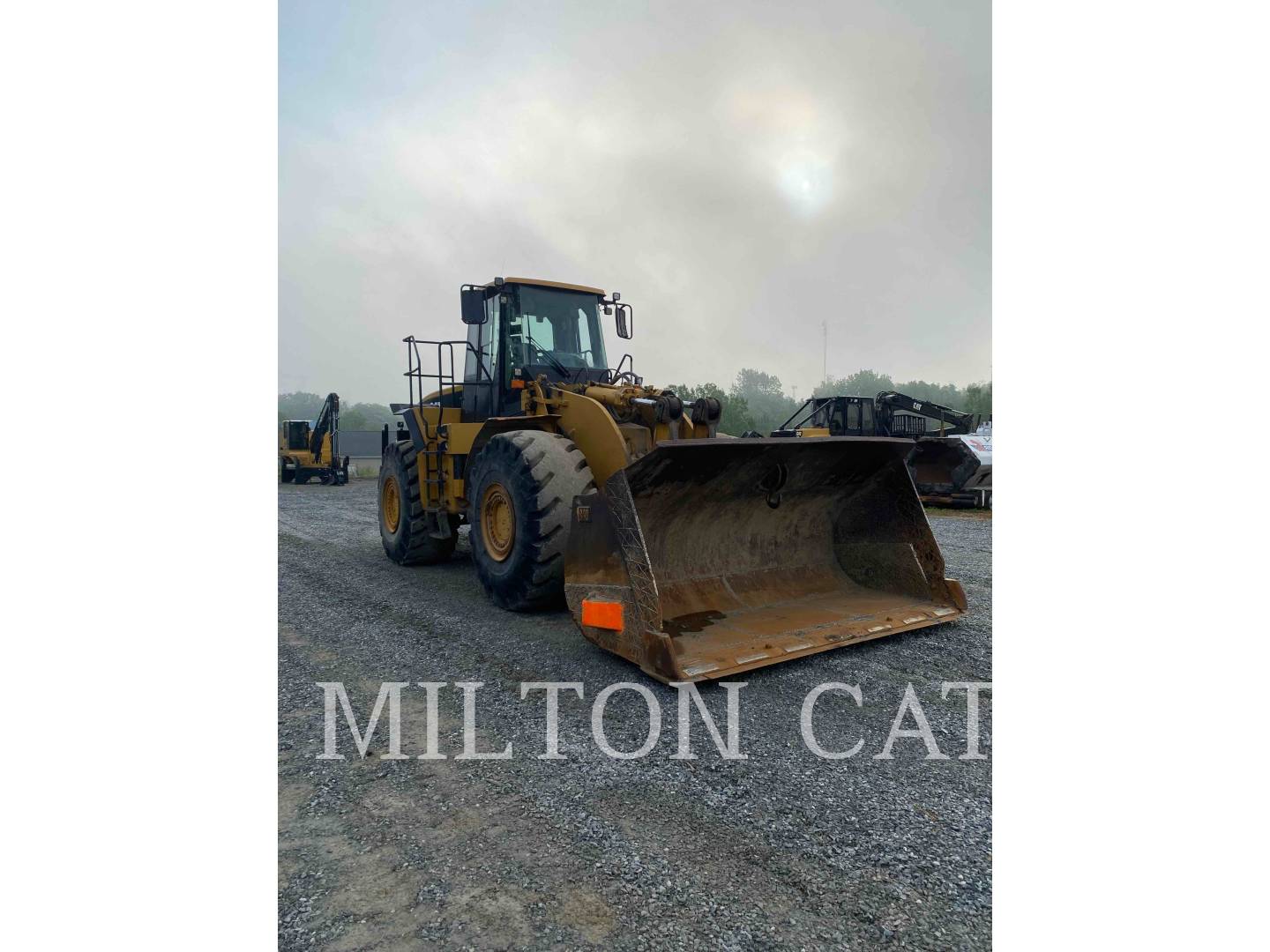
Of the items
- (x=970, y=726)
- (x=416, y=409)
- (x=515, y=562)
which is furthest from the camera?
(x=416, y=409)

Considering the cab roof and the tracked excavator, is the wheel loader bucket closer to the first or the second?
the cab roof

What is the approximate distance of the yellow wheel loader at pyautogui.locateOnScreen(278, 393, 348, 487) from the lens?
22.7 metres

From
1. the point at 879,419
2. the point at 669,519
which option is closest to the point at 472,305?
the point at 669,519

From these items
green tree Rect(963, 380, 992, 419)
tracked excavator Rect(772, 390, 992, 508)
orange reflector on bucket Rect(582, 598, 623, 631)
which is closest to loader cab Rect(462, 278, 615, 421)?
orange reflector on bucket Rect(582, 598, 623, 631)

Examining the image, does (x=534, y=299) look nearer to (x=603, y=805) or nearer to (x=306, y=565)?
(x=306, y=565)

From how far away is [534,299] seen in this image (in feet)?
21.6

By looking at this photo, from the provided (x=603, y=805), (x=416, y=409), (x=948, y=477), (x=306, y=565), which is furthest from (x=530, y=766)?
(x=948, y=477)

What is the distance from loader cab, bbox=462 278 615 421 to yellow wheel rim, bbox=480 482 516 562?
1109 mm

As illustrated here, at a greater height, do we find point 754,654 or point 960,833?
point 754,654

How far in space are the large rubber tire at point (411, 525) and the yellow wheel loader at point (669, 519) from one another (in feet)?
3.70

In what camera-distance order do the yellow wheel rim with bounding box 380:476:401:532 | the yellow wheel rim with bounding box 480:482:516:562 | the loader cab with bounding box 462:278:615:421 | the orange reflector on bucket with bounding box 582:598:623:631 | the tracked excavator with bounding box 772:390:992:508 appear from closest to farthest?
the orange reflector on bucket with bounding box 582:598:623:631
the yellow wheel rim with bounding box 480:482:516:562
the loader cab with bounding box 462:278:615:421
the yellow wheel rim with bounding box 380:476:401:532
the tracked excavator with bounding box 772:390:992:508

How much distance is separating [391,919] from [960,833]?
1820mm

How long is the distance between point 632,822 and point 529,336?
4.71 m

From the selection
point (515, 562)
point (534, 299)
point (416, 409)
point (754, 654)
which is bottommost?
point (754, 654)
